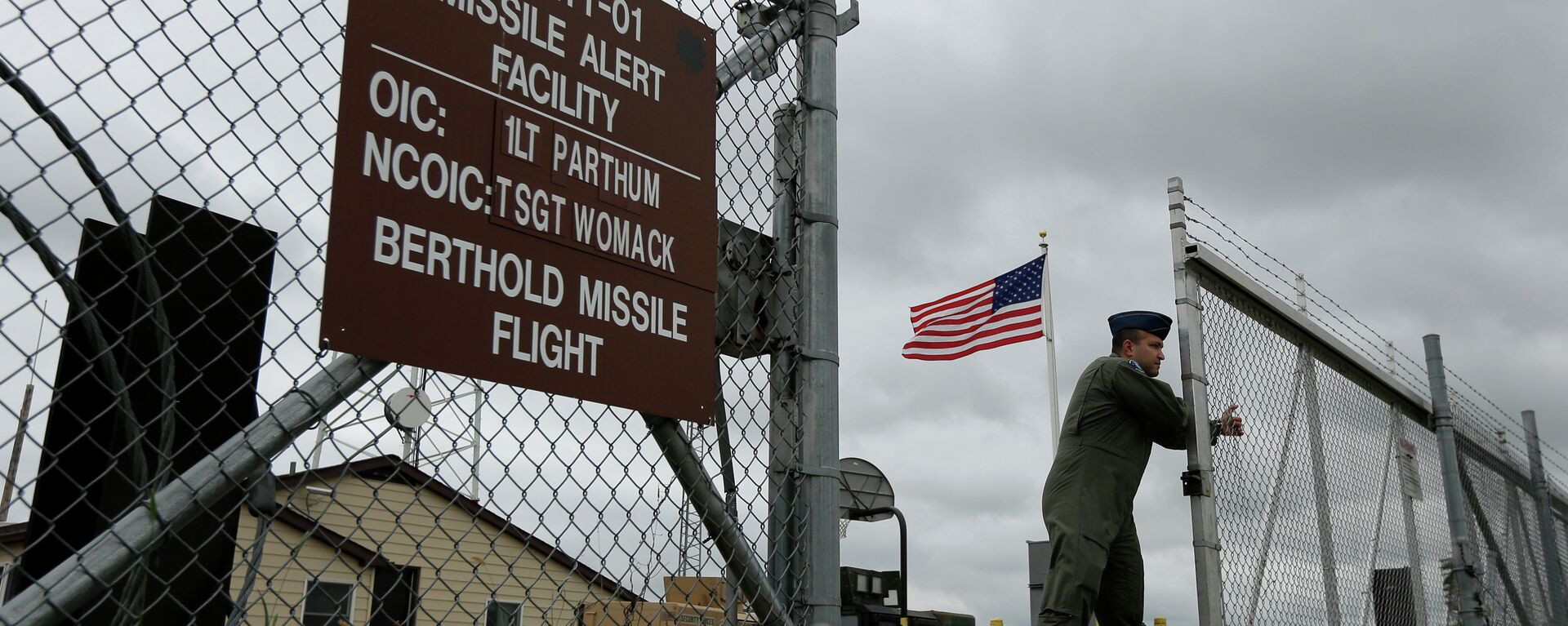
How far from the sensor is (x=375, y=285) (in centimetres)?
246

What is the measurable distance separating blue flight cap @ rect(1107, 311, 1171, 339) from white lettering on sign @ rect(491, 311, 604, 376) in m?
2.80

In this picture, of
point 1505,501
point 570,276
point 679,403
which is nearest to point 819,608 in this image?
point 679,403

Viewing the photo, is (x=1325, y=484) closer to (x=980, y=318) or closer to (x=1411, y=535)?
(x=1411, y=535)

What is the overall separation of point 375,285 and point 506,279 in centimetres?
30

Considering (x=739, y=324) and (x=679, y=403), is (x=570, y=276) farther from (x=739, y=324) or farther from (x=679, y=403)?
(x=739, y=324)

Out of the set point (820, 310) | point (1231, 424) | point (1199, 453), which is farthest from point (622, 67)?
point (1231, 424)

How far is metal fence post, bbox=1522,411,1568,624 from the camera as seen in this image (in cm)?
984

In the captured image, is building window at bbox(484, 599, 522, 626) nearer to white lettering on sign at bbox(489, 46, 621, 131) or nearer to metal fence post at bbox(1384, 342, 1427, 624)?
white lettering on sign at bbox(489, 46, 621, 131)

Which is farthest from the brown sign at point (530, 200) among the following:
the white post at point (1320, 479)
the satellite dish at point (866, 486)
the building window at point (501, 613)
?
the satellite dish at point (866, 486)

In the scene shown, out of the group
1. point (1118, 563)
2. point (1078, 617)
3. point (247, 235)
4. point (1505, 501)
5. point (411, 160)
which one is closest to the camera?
point (247, 235)

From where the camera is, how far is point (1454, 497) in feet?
25.6

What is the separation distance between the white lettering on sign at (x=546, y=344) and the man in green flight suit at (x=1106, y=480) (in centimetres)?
229

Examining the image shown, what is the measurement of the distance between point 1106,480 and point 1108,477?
2cm

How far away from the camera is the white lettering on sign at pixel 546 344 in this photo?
8.69ft
